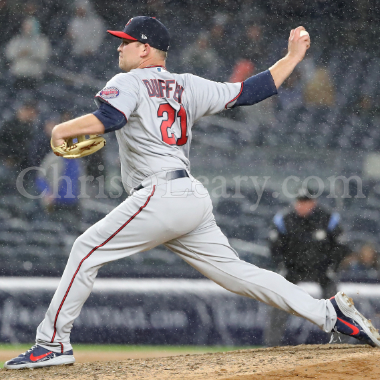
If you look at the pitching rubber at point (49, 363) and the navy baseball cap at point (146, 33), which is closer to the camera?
the pitching rubber at point (49, 363)

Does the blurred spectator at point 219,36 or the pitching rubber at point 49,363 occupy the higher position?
the blurred spectator at point 219,36

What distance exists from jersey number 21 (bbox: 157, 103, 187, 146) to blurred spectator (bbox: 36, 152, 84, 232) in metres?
2.79

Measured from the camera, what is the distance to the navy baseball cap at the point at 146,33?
2.43 meters

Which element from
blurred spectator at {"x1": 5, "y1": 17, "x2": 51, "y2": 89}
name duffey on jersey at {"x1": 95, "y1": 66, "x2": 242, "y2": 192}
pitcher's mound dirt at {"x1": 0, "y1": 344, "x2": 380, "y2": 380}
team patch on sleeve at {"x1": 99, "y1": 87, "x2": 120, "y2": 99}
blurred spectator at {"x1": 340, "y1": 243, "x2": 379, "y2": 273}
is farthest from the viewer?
blurred spectator at {"x1": 5, "y1": 17, "x2": 51, "y2": 89}

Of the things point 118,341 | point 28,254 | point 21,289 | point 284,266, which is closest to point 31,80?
point 28,254

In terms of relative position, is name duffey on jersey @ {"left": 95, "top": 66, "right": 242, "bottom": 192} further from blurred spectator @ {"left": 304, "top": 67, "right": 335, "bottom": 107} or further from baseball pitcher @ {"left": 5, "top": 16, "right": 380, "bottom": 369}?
blurred spectator @ {"left": 304, "top": 67, "right": 335, "bottom": 107}

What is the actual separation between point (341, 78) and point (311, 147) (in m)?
0.78

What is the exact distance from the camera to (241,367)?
2.17 m

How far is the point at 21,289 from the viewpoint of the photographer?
4672 mm

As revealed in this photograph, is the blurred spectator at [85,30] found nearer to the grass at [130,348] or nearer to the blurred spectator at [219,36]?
the blurred spectator at [219,36]

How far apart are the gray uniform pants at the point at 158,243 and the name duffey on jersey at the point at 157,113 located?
10cm

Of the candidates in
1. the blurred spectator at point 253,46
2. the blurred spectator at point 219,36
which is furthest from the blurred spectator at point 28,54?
the blurred spectator at point 253,46

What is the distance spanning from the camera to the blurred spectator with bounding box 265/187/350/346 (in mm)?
4656

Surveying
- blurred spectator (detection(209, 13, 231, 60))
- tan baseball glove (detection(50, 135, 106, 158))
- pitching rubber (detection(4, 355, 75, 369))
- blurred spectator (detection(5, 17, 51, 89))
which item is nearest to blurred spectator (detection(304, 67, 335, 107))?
blurred spectator (detection(209, 13, 231, 60))
